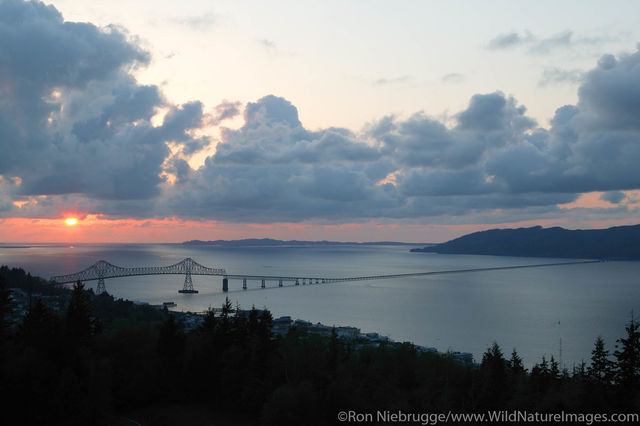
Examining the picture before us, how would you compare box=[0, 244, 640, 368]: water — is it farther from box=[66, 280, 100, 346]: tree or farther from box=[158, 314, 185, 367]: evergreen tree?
box=[66, 280, 100, 346]: tree

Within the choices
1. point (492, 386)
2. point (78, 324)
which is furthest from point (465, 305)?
point (78, 324)

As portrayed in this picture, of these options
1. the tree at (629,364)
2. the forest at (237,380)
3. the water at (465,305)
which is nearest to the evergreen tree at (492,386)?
the forest at (237,380)

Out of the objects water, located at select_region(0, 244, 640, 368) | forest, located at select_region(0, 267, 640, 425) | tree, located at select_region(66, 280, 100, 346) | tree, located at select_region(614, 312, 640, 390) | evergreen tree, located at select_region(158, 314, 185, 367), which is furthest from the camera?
water, located at select_region(0, 244, 640, 368)

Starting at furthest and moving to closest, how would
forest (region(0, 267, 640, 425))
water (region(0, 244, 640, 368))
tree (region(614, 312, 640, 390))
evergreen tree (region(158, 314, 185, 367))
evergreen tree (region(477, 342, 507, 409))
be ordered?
water (region(0, 244, 640, 368)) < evergreen tree (region(158, 314, 185, 367)) < evergreen tree (region(477, 342, 507, 409)) < tree (region(614, 312, 640, 390)) < forest (region(0, 267, 640, 425))

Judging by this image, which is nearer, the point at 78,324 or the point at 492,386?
the point at 492,386

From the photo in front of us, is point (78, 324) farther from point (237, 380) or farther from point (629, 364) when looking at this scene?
point (629, 364)

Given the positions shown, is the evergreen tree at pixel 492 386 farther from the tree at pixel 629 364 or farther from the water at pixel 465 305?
the water at pixel 465 305

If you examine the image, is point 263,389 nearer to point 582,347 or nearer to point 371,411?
point 371,411

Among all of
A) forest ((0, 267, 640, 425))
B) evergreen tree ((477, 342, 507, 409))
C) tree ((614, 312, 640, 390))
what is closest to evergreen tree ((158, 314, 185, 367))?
forest ((0, 267, 640, 425))

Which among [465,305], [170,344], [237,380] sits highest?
[170,344]

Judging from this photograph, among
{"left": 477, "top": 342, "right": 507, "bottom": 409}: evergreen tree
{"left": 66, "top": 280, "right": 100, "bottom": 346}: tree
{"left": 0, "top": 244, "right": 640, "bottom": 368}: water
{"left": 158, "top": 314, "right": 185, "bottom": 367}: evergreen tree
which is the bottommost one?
{"left": 0, "top": 244, "right": 640, "bottom": 368}: water
